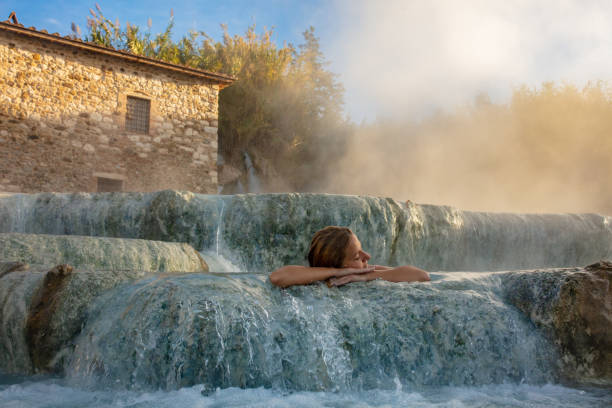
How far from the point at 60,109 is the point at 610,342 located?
12.1 metres

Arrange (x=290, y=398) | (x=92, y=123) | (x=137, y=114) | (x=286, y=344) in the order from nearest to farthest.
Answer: (x=290, y=398) → (x=286, y=344) → (x=92, y=123) → (x=137, y=114)

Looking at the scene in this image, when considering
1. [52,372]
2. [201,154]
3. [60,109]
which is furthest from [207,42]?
[52,372]

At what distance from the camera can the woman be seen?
281cm

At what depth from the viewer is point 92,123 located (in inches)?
480

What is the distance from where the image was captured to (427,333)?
2.65 metres

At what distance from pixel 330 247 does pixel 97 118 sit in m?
11.1

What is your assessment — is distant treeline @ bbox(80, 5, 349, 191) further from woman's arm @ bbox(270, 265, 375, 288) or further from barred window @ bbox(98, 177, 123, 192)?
woman's arm @ bbox(270, 265, 375, 288)

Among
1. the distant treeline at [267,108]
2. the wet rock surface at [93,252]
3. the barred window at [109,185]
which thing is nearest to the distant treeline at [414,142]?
the distant treeline at [267,108]

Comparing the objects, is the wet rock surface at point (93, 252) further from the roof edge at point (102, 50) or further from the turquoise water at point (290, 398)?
the roof edge at point (102, 50)

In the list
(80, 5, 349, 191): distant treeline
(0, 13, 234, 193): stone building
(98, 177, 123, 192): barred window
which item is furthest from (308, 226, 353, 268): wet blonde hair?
(80, 5, 349, 191): distant treeline

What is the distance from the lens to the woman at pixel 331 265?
2812 mm

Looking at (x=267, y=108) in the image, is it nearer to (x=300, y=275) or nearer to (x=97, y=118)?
(x=97, y=118)

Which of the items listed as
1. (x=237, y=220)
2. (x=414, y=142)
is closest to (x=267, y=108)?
(x=414, y=142)

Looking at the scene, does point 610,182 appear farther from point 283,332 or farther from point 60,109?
point 283,332
